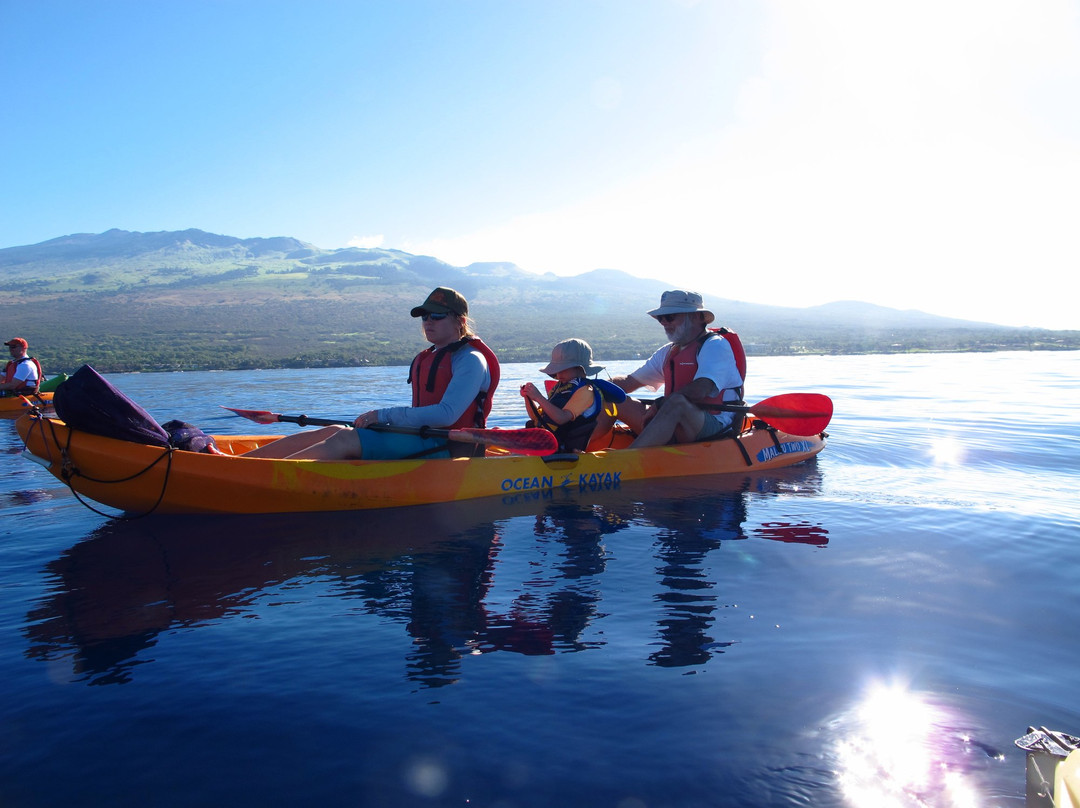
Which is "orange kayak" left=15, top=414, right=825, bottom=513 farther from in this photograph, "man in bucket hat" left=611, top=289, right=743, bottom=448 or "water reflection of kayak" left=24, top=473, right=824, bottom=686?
"man in bucket hat" left=611, top=289, right=743, bottom=448

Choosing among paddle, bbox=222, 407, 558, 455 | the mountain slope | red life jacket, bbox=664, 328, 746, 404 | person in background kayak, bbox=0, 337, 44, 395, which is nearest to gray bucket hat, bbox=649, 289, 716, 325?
red life jacket, bbox=664, 328, 746, 404

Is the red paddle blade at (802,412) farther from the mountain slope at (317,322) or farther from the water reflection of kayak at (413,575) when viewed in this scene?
the mountain slope at (317,322)

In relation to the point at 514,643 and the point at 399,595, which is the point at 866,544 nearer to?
the point at 514,643

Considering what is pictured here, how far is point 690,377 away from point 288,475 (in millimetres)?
4172

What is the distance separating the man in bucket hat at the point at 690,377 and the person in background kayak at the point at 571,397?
968 mm

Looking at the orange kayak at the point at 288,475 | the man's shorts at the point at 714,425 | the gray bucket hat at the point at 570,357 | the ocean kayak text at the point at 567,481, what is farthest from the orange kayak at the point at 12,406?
the man's shorts at the point at 714,425

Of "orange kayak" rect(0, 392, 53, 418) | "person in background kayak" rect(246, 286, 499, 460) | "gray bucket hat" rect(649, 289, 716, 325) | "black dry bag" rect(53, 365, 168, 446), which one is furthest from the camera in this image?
"orange kayak" rect(0, 392, 53, 418)

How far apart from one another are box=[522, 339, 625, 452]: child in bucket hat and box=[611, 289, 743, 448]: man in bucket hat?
3.07 feet

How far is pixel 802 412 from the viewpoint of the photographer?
26.1 ft

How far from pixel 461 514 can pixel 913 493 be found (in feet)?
14.5

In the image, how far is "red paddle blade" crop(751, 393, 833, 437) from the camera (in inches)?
316

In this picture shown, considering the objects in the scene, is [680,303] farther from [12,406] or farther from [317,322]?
[317,322]

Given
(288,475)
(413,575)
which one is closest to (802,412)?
(413,575)

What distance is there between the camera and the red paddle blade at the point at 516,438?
19.0ft
